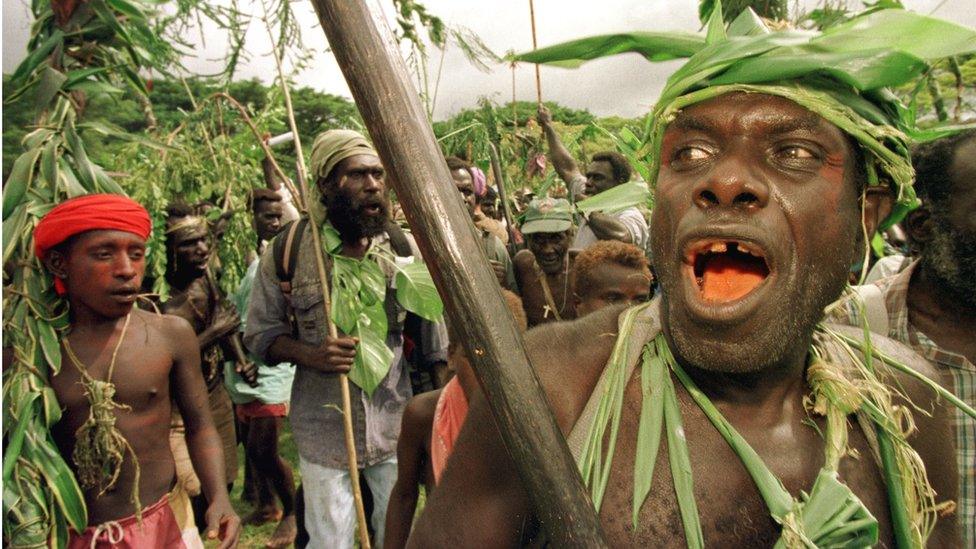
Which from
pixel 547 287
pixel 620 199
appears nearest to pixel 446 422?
pixel 620 199

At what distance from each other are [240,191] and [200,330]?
277cm

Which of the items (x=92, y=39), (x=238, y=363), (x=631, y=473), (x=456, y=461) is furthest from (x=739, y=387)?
(x=238, y=363)

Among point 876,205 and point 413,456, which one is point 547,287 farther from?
point 876,205

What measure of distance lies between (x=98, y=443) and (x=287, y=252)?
1.33 metres

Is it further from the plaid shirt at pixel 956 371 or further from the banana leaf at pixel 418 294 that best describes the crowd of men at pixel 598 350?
the banana leaf at pixel 418 294

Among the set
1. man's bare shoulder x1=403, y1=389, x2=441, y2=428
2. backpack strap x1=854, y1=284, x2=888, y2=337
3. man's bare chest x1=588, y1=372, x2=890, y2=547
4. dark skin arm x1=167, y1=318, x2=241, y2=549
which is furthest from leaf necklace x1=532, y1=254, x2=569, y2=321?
man's bare chest x1=588, y1=372, x2=890, y2=547

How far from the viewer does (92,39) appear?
3510mm

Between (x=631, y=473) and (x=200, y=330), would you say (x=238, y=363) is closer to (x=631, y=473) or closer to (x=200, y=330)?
(x=200, y=330)

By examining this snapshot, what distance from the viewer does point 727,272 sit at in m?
1.63

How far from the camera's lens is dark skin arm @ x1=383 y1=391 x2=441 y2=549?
3.14 metres

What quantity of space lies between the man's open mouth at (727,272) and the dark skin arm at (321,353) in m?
2.36

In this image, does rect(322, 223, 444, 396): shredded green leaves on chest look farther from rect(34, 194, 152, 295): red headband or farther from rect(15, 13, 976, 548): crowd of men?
rect(34, 194, 152, 295): red headband

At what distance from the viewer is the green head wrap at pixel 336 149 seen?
3.96 metres

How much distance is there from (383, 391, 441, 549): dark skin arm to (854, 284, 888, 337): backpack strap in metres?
1.72
